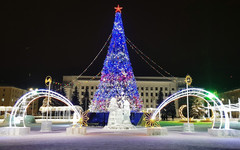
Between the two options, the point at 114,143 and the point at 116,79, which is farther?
the point at 116,79

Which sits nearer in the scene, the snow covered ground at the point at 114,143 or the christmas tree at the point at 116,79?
the snow covered ground at the point at 114,143

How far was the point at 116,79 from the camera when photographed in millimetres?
24844

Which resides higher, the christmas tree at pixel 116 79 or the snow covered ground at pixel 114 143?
the christmas tree at pixel 116 79

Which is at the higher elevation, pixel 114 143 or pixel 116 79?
pixel 116 79

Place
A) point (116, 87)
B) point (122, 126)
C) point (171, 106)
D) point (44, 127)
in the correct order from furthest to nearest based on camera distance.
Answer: point (171, 106) < point (116, 87) < point (122, 126) < point (44, 127)

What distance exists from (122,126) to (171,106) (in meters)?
38.9

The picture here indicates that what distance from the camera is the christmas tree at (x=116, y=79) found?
24.8 m

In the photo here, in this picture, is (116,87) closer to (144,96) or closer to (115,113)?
(115,113)

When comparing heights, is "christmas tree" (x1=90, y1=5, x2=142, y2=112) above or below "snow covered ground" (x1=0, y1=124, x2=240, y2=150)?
above

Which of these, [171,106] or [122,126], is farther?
[171,106]

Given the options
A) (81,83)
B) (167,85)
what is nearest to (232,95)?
(167,85)

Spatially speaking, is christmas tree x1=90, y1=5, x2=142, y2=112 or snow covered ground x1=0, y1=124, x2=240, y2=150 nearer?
snow covered ground x1=0, y1=124, x2=240, y2=150

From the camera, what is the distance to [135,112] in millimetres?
24734

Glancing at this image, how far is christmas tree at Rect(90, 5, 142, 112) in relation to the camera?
24.8 m
